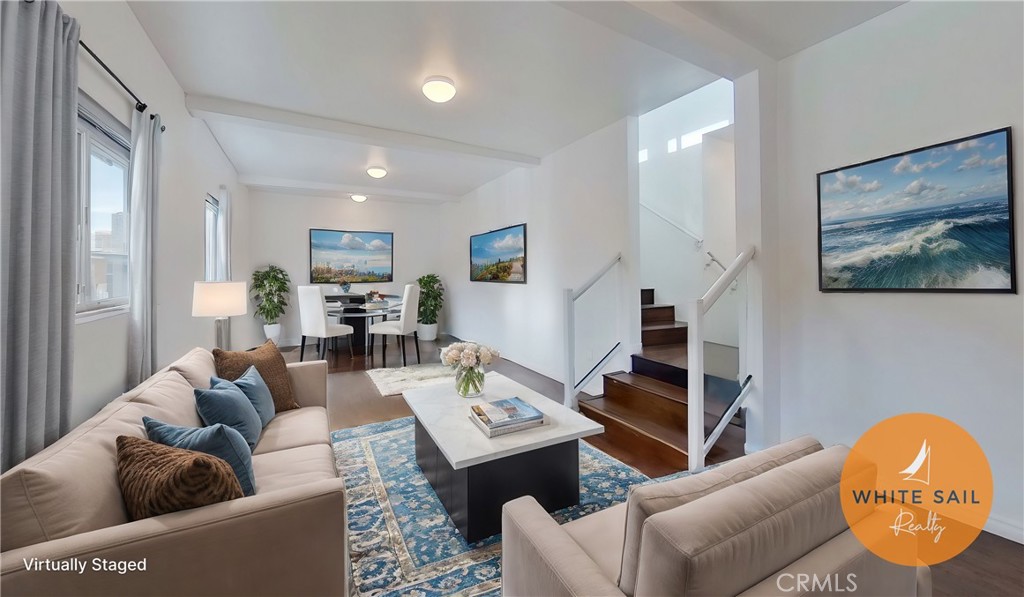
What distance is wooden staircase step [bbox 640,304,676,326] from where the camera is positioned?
431cm

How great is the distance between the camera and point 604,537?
3.99ft

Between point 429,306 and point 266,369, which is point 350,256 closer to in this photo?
point 429,306

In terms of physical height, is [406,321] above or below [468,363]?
above

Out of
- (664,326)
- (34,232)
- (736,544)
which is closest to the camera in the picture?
(736,544)

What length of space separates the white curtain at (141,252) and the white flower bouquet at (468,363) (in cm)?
168

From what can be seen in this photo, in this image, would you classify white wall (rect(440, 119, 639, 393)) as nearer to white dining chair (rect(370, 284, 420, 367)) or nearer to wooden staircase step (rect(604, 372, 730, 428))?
wooden staircase step (rect(604, 372, 730, 428))

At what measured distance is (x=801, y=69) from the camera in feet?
8.38

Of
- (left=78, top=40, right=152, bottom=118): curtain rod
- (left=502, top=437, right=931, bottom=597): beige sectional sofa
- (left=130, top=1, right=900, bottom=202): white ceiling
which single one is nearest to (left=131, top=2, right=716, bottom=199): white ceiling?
(left=130, top=1, right=900, bottom=202): white ceiling

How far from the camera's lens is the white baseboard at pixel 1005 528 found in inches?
71.4

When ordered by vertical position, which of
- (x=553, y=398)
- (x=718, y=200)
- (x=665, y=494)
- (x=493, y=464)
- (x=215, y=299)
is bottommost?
(x=553, y=398)

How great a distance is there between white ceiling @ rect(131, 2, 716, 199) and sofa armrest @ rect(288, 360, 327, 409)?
2110 millimetres

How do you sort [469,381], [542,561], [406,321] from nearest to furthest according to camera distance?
[542,561] < [469,381] < [406,321]

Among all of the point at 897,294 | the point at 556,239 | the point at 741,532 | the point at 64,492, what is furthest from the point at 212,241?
the point at 897,294

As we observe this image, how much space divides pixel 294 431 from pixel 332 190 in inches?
211
